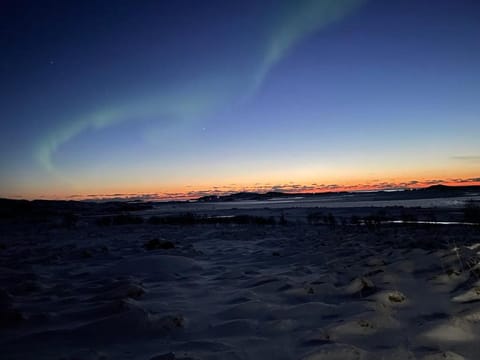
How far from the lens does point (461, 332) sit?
2691 millimetres

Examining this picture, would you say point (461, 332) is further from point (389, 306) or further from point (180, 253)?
point (180, 253)

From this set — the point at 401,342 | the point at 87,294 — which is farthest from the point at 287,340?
the point at 87,294

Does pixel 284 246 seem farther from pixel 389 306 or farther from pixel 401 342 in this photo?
pixel 401 342

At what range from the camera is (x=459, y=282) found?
13.7ft

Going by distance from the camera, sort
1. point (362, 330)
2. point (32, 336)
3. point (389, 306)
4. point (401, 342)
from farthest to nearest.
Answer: point (389, 306)
point (32, 336)
point (362, 330)
point (401, 342)

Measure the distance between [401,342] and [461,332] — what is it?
0.52 meters

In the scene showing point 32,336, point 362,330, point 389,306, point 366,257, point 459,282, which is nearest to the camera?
point 362,330

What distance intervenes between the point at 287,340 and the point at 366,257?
3934 millimetres

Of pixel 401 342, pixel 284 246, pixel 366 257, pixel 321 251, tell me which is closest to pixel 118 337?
pixel 401 342

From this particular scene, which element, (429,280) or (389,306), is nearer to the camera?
(389,306)

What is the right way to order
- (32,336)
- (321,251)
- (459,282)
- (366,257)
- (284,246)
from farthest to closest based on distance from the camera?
(284,246) < (321,251) < (366,257) < (459,282) < (32,336)

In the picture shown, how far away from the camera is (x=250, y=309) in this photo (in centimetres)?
348

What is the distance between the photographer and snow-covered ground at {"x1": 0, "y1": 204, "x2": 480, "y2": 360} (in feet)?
8.52

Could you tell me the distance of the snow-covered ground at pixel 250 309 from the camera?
2596 millimetres
